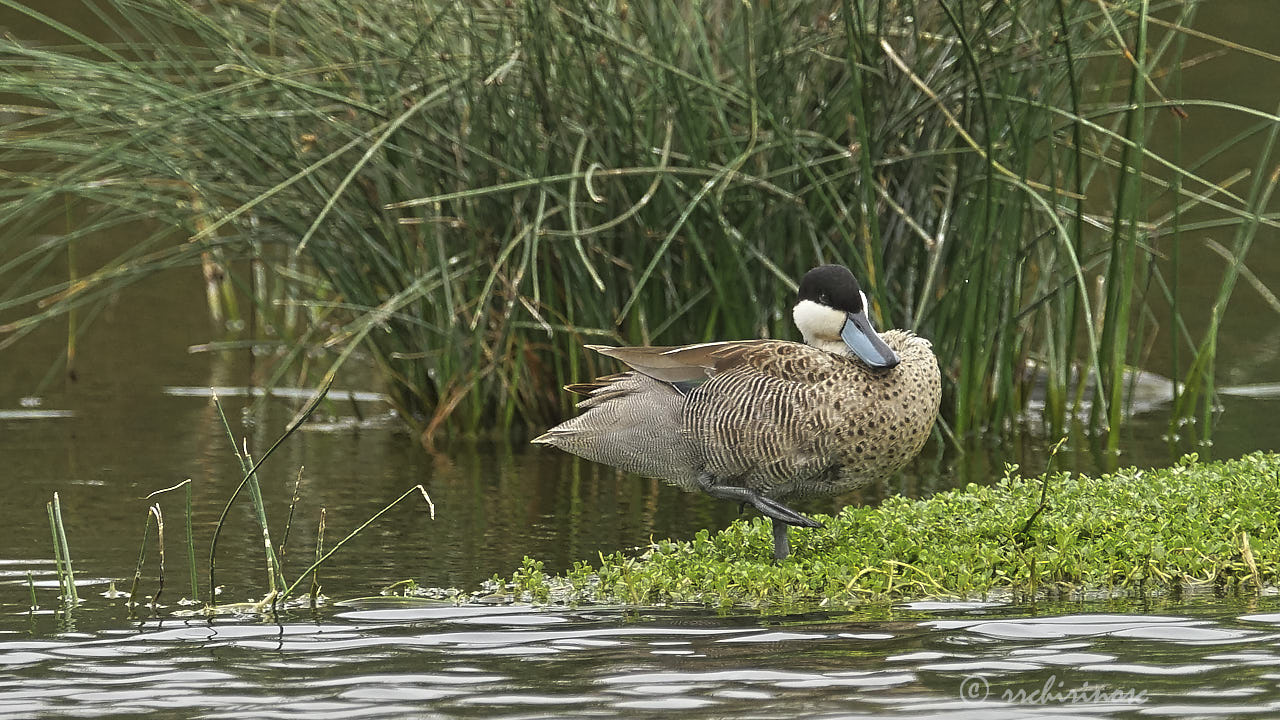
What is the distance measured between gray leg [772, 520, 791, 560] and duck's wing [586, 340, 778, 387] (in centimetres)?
66

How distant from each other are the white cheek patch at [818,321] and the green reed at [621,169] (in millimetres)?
1467

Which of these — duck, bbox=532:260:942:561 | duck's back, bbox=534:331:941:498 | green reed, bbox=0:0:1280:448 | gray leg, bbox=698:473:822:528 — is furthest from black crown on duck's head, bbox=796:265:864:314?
green reed, bbox=0:0:1280:448

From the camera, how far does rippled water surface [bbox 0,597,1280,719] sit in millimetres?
4906

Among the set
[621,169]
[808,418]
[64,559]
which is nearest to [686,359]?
[808,418]

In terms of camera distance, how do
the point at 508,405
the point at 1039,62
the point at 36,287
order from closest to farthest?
the point at 1039,62 → the point at 508,405 → the point at 36,287

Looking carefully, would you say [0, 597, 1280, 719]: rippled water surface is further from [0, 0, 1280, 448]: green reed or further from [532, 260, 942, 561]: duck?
[0, 0, 1280, 448]: green reed

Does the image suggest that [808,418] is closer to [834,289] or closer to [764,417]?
[764,417]

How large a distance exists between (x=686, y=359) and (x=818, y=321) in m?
0.55

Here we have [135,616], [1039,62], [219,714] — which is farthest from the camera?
[1039,62]

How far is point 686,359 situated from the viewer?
6.87 meters

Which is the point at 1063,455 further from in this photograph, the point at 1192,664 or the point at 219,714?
the point at 219,714

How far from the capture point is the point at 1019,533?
6.62m

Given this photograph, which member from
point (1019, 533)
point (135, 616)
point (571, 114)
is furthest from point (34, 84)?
point (1019, 533)

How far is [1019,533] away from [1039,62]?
2.91 metres
